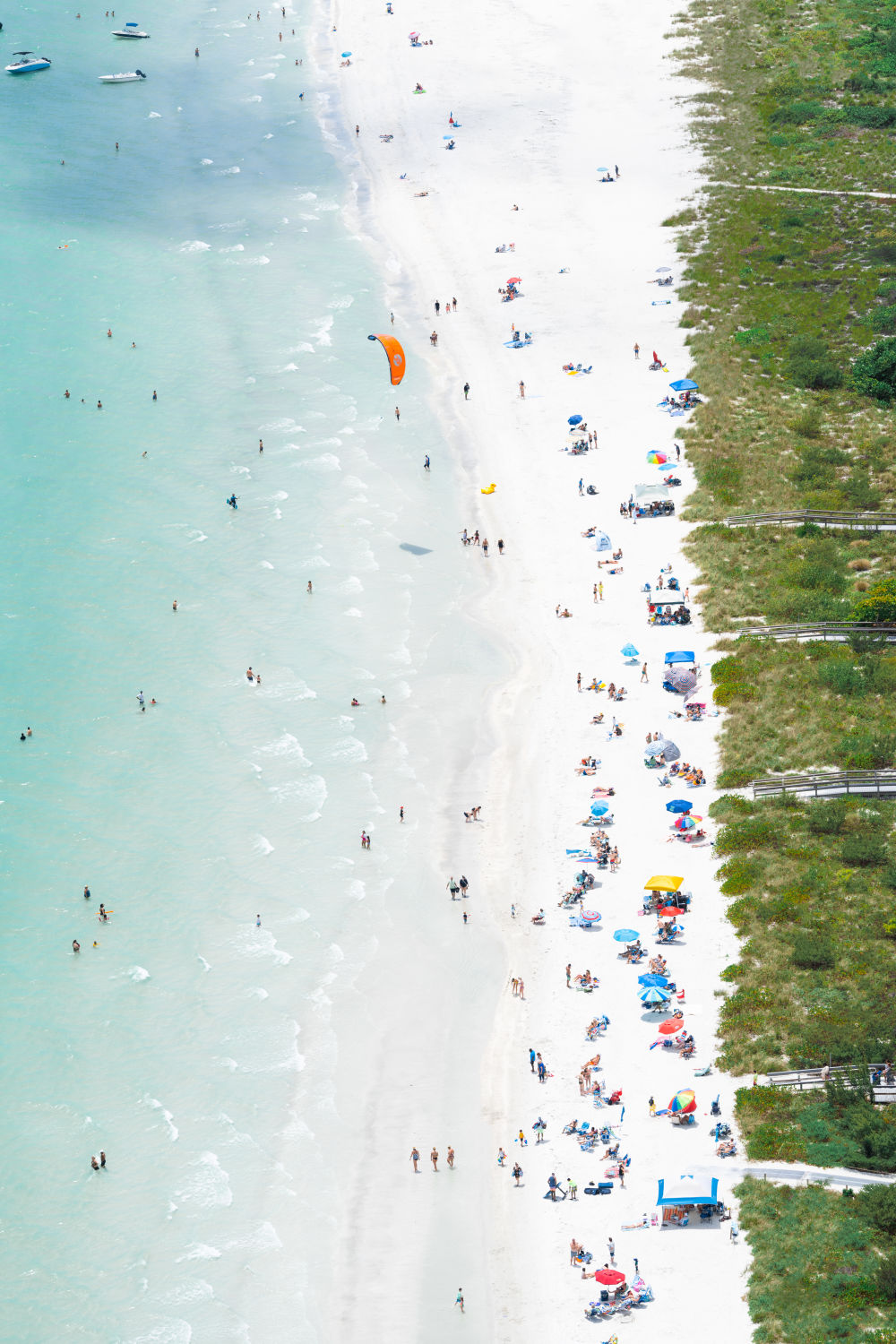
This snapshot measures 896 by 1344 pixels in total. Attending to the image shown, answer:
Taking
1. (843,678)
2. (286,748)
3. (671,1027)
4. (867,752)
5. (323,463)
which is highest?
(323,463)

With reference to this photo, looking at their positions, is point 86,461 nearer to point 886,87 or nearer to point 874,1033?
point 874,1033

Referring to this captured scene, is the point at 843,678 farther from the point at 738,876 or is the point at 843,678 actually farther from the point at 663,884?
the point at 663,884

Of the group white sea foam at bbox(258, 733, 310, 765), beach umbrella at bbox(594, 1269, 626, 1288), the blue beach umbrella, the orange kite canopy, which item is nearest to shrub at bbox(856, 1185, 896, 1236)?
beach umbrella at bbox(594, 1269, 626, 1288)

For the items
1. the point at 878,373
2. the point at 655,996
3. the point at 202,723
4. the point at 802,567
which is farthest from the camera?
the point at 878,373

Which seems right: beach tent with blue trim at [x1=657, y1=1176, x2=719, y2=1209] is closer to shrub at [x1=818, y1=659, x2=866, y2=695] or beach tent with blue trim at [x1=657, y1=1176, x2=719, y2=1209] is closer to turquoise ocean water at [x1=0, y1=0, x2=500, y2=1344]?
turquoise ocean water at [x1=0, y1=0, x2=500, y2=1344]

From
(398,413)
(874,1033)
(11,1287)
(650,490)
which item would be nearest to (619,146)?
(398,413)

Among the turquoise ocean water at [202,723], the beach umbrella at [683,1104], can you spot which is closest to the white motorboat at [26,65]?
the turquoise ocean water at [202,723]

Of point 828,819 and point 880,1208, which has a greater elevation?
point 828,819

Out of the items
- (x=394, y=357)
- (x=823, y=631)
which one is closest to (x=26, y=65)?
(x=394, y=357)

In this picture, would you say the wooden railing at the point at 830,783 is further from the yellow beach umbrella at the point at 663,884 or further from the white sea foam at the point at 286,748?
the white sea foam at the point at 286,748
